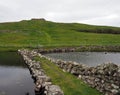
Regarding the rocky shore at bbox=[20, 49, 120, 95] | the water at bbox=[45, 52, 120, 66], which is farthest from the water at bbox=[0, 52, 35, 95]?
the water at bbox=[45, 52, 120, 66]

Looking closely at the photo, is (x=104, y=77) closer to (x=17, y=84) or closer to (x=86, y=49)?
(x=17, y=84)

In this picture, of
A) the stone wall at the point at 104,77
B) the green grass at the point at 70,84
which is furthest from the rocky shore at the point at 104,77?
the green grass at the point at 70,84

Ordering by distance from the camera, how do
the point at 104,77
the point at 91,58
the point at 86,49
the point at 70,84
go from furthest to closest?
the point at 86,49, the point at 91,58, the point at 70,84, the point at 104,77

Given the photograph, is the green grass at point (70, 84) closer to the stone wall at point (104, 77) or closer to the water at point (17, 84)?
the stone wall at point (104, 77)

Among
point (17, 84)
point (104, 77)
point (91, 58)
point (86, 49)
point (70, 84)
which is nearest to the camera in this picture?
point (104, 77)

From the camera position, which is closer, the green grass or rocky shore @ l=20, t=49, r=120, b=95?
rocky shore @ l=20, t=49, r=120, b=95

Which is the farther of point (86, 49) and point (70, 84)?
point (86, 49)

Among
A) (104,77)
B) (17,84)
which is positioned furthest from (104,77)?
(17,84)

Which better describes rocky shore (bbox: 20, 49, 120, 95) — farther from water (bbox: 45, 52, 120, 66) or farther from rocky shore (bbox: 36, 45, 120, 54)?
rocky shore (bbox: 36, 45, 120, 54)

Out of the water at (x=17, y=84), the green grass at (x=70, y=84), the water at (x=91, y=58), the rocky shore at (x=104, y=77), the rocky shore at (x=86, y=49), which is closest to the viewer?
the rocky shore at (x=104, y=77)

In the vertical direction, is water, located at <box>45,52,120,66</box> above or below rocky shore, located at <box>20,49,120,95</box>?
below

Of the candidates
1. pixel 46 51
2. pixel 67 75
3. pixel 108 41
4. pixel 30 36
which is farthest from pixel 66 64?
pixel 30 36

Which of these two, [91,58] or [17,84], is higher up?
[17,84]

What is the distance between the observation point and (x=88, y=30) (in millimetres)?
173875
